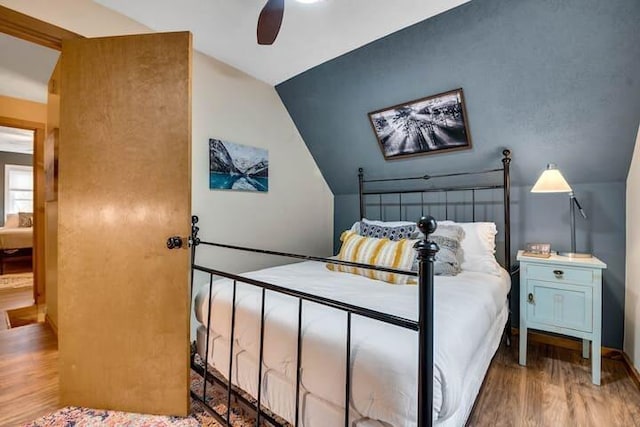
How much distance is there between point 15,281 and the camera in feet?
14.1

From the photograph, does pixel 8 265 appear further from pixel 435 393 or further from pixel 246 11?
pixel 435 393

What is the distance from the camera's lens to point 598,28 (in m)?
1.65

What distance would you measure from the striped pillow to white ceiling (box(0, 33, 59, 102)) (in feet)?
8.98

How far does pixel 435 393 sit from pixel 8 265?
290 inches

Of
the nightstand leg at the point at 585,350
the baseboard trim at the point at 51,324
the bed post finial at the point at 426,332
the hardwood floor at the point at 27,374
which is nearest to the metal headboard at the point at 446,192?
the nightstand leg at the point at 585,350

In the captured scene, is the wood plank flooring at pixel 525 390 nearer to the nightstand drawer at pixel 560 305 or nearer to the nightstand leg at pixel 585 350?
the nightstand leg at pixel 585 350

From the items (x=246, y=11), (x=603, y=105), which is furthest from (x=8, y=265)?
(x=603, y=105)

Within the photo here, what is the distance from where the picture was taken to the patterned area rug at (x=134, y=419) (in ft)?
4.95

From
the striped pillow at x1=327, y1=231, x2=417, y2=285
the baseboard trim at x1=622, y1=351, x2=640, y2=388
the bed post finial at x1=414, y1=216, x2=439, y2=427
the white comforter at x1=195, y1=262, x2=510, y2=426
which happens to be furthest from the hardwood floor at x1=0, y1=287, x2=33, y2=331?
the baseboard trim at x1=622, y1=351, x2=640, y2=388

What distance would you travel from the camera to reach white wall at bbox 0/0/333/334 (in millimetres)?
1847

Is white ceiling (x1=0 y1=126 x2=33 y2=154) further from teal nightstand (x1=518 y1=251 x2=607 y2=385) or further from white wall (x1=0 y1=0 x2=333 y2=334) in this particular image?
teal nightstand (x1=518 y1=251 x2=607 y2=385)

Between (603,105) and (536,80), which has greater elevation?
(536,80)

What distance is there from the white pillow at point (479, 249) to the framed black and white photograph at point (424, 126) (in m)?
0.69

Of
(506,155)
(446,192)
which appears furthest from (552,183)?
(446,192)
